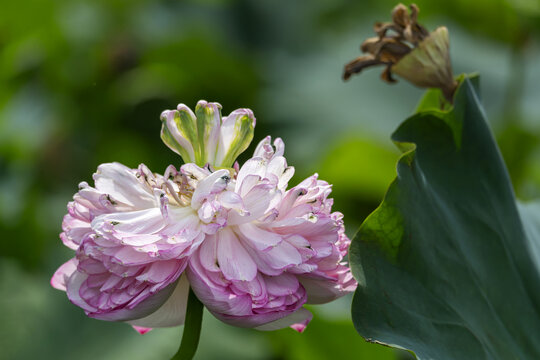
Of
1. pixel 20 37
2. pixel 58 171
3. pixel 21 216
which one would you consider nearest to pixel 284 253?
pixel 21 216

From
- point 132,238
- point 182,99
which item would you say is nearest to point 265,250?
point 132,238

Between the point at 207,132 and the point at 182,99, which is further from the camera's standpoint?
the point at 182,99

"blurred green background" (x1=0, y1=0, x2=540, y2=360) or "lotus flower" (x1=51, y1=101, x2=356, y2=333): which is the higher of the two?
"lotus flower" (x1=51, y1=101, x2=356, y2=333)

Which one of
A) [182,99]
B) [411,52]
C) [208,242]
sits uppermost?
[411,52]

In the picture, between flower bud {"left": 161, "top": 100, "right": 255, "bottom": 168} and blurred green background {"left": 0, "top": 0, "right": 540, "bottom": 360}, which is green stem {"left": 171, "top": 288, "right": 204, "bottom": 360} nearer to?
flower bud {"left": 161, "top": 100, "right": 255, "bottom": 168}

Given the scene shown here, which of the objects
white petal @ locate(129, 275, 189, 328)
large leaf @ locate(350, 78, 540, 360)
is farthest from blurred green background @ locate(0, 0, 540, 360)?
white petal @ locate(129, 275, 189, 328)

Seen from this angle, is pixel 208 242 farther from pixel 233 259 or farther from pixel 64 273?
pixel 64 273

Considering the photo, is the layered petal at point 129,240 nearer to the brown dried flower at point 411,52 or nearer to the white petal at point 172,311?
the white petal at point 172,311
